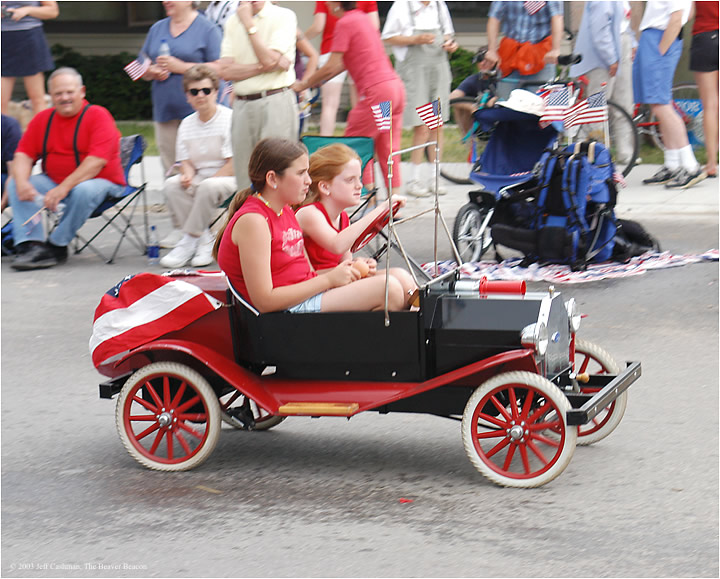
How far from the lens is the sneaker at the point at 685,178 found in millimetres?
11407

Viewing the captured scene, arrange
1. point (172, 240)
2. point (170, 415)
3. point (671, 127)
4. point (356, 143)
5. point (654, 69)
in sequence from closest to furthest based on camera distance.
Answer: point (170, 415) < point (356, 143) < point (172, 240) < point (671, 127) < point (654, 69)

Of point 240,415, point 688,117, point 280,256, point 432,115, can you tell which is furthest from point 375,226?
point 688,117

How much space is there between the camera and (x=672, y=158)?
37.7 ft

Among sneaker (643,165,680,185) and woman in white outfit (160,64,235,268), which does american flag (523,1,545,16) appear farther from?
woman in white outfit (160,64,235,268)

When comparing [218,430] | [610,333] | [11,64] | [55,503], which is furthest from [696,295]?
[11,64]

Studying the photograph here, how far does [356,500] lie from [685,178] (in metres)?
7.91

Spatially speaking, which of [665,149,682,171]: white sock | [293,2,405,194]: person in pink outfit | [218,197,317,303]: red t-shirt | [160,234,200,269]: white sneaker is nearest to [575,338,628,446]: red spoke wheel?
[218,197,317,303]: red t-shirt

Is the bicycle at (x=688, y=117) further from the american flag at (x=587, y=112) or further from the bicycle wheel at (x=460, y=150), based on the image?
the american flag at (x=587, y=112)

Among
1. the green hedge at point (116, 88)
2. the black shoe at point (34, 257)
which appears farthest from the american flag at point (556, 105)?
the green hedge at point (116, 88)

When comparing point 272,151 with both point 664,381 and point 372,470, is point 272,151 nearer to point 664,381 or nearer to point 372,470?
point 372,470

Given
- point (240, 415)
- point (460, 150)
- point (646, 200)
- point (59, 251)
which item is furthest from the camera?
point (460, 150)

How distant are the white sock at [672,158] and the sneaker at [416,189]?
7.83 feet

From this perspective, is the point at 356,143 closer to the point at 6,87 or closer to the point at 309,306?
the point at 309,306

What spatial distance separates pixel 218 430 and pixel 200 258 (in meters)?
4.50
